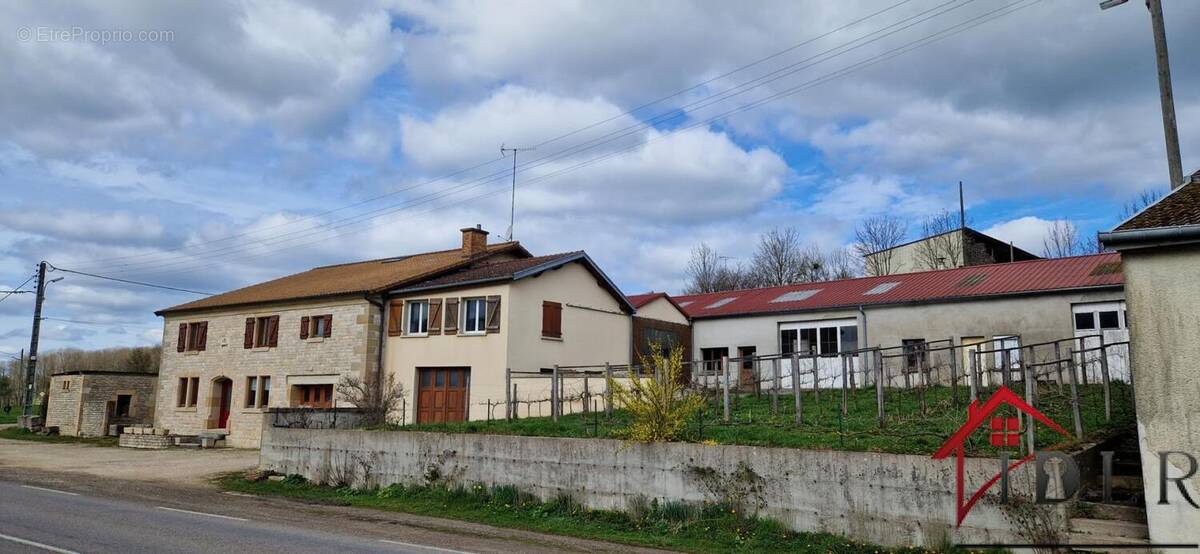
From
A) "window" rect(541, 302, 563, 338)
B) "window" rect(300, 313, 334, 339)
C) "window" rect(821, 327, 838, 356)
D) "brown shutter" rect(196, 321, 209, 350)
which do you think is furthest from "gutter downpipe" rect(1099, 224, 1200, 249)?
"brown shutter" rect(196, 321, 209, 350)

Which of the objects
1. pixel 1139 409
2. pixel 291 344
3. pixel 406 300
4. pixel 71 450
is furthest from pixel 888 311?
→ pixel 71 450

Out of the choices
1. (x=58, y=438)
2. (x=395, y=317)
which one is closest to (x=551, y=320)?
(x=395, y=317)

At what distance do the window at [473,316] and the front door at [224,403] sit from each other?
12.5 meters

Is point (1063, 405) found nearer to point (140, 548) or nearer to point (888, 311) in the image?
point (888, 311)

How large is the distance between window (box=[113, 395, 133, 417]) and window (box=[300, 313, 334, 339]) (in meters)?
15.9

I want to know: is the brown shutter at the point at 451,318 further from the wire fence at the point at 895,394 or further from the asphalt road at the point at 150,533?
the asphalt road at the point at 150,533

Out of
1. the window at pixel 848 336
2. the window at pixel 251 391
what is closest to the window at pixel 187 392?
the window at pixel 251 391

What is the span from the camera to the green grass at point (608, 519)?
36.9 ft

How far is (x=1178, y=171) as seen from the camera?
16.1 m

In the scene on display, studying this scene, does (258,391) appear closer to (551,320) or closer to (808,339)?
(551,320)

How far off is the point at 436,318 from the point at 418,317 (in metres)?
1.12

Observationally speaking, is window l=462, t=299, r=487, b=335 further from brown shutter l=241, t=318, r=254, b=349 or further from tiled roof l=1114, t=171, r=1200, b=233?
tiled roof l=1114, t=171, r=1200, b=233

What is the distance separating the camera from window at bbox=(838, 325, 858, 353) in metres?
28.2

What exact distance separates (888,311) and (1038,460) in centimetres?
1818
